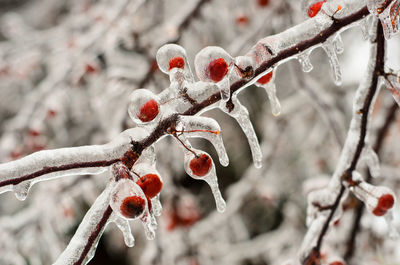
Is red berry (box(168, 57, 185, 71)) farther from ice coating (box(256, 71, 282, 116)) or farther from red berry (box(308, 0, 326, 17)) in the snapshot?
red berry (box(308, 0, 326, 17))

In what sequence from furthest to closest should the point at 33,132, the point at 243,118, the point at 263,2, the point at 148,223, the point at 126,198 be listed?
the point at 263,2
the point at 33,132
the point at 243,118
the point at 148,223
the point at 126,198

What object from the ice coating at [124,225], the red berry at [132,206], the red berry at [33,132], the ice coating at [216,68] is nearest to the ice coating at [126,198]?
the red berry at [132,206]

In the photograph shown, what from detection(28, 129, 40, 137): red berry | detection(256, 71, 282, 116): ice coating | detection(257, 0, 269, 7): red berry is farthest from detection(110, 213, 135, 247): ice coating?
detection(257, 0, 269, 7): red berry

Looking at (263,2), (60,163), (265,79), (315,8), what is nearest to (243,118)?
(265,79)

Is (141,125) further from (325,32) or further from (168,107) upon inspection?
(325,32)

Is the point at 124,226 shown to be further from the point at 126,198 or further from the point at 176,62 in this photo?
the point at 176,62

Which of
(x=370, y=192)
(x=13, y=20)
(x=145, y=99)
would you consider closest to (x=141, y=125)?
(x=145, y=99)

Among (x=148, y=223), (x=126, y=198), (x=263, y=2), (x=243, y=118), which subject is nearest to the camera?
(x=126, y=198)
